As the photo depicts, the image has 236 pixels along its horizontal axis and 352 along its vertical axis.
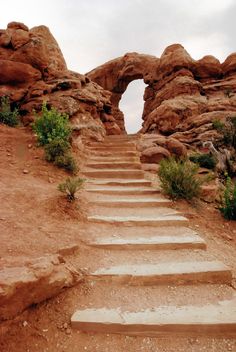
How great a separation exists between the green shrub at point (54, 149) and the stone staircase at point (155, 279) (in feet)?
7.33

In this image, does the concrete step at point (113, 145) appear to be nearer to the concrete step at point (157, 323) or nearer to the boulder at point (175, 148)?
the boulder at point (175, 148)

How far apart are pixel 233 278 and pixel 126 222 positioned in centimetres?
184

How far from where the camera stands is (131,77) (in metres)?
24.7

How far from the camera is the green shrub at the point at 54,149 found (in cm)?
671

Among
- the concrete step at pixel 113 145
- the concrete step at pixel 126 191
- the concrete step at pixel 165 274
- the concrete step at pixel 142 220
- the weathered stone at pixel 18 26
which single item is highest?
the weathered stone at pixel 18 26

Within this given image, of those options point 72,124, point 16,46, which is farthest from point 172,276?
point 16,46

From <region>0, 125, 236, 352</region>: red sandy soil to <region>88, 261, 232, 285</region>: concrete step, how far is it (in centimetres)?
15

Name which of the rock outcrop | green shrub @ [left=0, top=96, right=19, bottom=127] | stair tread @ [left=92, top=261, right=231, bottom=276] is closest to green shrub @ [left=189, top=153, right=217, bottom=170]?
the rock outcrop

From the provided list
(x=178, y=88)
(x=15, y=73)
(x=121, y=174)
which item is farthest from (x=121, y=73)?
(x=121, y=174)

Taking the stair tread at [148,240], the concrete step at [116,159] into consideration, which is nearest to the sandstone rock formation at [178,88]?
the concrete step at [116,159]

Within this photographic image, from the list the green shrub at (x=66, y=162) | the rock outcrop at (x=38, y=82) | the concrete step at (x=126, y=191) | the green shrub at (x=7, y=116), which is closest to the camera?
the concrete step at (x=126, y=191)

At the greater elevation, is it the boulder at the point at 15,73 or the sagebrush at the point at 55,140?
the boulder at the point at 15,73

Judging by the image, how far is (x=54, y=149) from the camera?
22.1 feet

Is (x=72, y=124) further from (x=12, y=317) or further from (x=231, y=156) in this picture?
(x=12, y=317)
